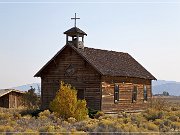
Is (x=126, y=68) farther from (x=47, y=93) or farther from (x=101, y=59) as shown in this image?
(x=47, y=93)

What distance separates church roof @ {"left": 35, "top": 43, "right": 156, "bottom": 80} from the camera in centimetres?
3281

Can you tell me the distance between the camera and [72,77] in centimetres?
3353

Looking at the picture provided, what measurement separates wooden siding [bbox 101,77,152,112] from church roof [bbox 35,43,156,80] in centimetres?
55

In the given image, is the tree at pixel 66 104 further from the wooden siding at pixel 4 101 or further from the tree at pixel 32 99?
the wooden siding at pixel 4 101

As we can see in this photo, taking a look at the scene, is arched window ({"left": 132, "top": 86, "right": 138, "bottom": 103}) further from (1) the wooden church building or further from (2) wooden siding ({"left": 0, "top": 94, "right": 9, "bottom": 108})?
(2) wooden siding ({"left": 0, "top": 94, "right": 9, "bottom": 108})

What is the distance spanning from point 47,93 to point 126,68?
297 inches

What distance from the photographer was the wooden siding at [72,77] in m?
32.4

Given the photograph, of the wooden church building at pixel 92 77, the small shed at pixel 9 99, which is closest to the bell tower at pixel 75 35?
the wooden church building at pixel 92 77

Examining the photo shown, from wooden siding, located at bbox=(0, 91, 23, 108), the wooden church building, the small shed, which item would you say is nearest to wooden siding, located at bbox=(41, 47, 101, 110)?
the wooden church building

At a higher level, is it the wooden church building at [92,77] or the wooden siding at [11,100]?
the wooden church building at [92,77]

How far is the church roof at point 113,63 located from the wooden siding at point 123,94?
0.55 meters

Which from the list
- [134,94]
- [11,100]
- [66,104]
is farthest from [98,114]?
[11,100]

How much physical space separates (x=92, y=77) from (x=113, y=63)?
438 centimetres

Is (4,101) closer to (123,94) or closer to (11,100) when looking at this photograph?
(11,100)
